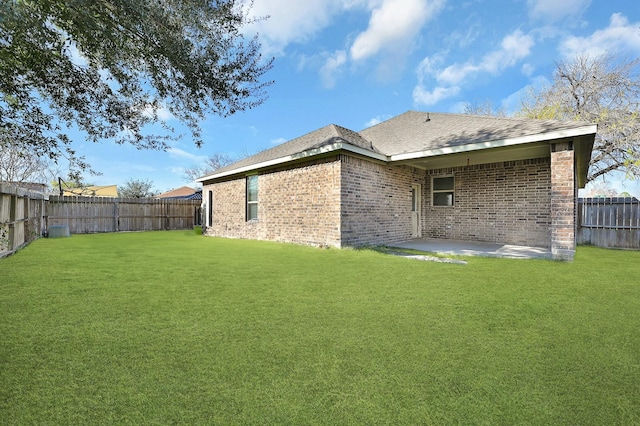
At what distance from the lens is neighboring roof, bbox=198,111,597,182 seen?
267 inches

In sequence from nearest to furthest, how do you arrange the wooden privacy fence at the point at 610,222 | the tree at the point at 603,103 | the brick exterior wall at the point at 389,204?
the brick exterior wall at the point at 389,204, the wooden privacy fence at the point at 610,222, the tree at the point at 603,103

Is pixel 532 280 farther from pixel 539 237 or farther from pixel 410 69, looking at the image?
pixel 410 69

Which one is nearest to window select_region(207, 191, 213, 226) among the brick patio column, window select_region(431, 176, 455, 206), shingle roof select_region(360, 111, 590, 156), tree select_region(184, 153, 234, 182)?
shingle roof select_region(360, 111, 590, 156)

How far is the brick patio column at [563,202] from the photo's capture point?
6.32 m

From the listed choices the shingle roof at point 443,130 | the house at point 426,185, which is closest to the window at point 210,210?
the house at point 426,185

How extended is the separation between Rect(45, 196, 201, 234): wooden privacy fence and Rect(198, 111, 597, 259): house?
7.60 meters

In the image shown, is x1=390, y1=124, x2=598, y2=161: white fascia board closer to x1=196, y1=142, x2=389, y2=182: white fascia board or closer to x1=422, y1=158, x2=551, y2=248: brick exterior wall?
x1=196, y1=142, x2=389, y2=182: white fascia board

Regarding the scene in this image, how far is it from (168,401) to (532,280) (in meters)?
5.12

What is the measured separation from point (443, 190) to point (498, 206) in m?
1.83

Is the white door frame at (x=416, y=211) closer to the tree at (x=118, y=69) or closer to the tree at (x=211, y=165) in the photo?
the tree at (x=118, y=69)

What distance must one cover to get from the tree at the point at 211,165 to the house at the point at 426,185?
2707cm

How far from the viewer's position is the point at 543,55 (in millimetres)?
14664

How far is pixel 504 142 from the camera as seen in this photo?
701 cm

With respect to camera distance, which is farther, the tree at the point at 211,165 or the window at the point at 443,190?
the tree at the point at 211,165
